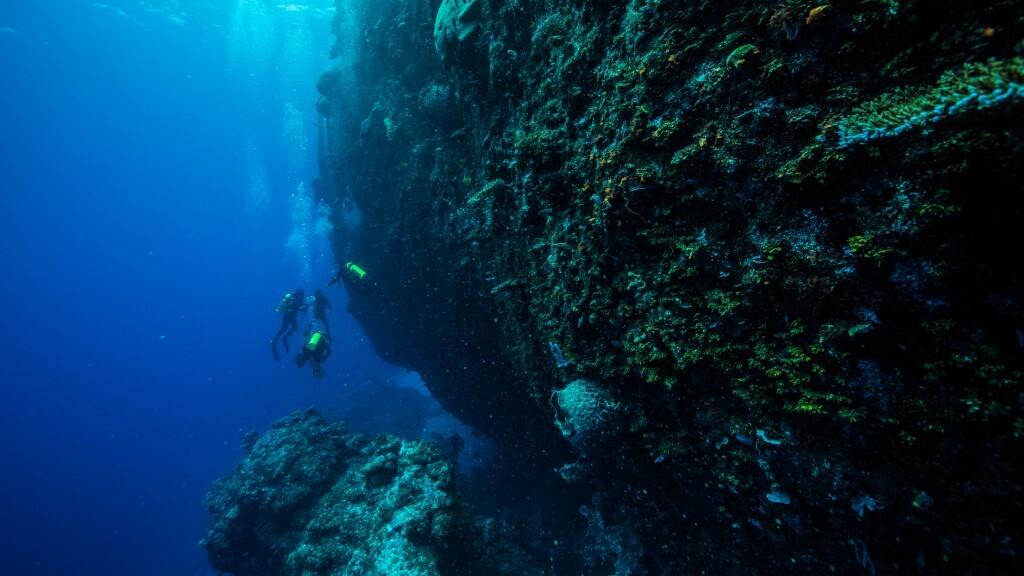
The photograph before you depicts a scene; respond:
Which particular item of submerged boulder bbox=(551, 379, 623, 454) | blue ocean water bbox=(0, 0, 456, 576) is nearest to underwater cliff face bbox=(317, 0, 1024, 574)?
submerged boulder bbox=(551, 379, 623, 454)

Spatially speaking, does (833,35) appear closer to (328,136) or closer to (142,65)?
(328,136)

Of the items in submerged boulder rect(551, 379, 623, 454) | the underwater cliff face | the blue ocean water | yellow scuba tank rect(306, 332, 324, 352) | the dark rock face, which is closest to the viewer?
the underwater cliff face

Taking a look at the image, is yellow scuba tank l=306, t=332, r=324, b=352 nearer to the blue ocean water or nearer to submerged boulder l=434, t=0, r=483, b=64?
submerged boulder l=434, t=0, r=483, b=64

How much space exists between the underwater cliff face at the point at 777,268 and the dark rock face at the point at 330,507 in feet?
10.1

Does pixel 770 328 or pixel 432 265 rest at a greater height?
pixel 432 265

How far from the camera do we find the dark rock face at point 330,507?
18.8ft

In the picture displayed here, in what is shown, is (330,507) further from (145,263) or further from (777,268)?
(145,263)

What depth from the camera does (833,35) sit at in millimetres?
1596

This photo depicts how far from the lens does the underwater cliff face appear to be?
4.31 ft

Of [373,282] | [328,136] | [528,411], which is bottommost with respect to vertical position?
[528,411]

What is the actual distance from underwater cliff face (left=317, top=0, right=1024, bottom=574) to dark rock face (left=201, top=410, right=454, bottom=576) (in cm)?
309

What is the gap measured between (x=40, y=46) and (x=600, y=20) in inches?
2253

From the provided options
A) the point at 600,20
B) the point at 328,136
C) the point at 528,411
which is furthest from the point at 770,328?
the point at 328,136

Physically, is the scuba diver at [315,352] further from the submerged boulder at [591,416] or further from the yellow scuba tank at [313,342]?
the submerged boulder at [591,416]
